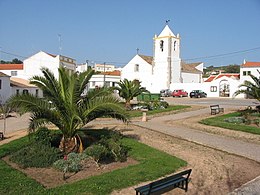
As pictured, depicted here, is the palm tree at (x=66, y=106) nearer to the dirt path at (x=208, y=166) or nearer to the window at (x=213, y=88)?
the dirt path at (x=208, y=166)

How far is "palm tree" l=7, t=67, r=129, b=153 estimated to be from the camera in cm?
963

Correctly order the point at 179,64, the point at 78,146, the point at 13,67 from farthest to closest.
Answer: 1. the point at 179,64
2. the point at 13,67
3. the point at 78,146

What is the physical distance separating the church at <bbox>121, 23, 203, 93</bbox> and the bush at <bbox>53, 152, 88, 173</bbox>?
48.1m

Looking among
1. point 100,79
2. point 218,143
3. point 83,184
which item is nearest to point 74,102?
point 83,184

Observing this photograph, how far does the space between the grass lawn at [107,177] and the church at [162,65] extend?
154 feet

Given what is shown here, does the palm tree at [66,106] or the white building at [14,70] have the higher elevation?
the white building at [14,70]

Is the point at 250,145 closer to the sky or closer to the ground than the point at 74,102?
closer to the ground

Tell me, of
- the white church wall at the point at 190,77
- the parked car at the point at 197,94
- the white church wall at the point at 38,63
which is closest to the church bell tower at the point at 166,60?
the white church wall at the point at 190,77

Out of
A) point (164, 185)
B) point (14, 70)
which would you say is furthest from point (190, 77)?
point (164, 185)

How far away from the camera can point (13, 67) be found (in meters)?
46.8

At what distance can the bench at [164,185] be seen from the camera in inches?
254

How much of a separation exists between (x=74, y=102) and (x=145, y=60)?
50843 millimetres

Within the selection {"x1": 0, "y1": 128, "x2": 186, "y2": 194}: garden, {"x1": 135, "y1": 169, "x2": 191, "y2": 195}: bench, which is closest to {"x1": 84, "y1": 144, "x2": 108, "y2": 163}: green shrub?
{"x1": 0, "y1": 128, "x2": 186, "y2": 194}: garden

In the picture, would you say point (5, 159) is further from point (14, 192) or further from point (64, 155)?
point (14, 192)
